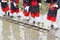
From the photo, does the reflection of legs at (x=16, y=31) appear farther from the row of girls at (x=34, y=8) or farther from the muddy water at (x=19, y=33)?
the row of girls at (x=34, y=8)

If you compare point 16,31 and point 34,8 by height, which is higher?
point 34,8

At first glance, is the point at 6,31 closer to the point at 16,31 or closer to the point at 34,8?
the point at 16,31

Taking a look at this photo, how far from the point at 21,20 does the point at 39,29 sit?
31 cm

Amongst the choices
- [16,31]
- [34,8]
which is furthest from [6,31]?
[34,8]

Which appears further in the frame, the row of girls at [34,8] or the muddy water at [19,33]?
the muddy water at [19,33]

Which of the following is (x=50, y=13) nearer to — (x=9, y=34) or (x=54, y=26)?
(x=54, y=26)

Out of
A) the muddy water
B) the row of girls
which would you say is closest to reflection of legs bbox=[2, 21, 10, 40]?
the muddy water

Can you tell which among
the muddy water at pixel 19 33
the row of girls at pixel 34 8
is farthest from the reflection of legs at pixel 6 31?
the row of girls at pixel 34 8

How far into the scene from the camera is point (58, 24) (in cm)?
174

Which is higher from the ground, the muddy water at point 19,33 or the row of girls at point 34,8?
the row of girls at point 34,8

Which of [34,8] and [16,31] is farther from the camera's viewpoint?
[16,31]

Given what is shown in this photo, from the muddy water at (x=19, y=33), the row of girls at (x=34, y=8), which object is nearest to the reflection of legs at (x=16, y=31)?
the muddy water at (x=19, y=33)

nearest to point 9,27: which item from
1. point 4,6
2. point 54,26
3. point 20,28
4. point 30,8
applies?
point 20,28

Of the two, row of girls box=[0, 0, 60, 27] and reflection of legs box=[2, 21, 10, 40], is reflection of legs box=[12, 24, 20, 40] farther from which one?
row of girls box=[0, 0, 60, 27]
